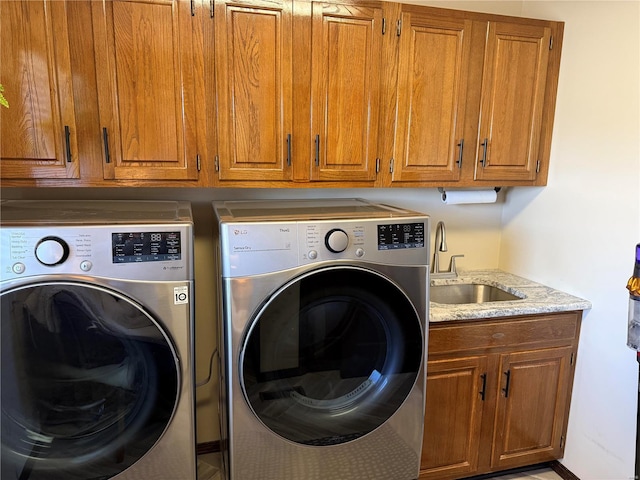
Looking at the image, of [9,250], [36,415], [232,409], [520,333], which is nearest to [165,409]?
[232,409]

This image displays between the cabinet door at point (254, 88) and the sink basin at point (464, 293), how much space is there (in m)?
1.09

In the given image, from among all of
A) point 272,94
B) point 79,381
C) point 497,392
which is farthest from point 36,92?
point 497,392

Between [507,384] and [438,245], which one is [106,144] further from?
[507,384]

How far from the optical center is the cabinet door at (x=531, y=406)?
6.33 ft

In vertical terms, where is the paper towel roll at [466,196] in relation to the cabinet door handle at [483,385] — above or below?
above

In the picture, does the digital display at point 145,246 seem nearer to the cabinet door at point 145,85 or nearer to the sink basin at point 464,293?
the cabinet door at point 145,85

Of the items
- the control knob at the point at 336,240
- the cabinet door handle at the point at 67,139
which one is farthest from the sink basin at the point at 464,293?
the cabinet door handle at the point at 67,139

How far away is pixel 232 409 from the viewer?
56.2 inches

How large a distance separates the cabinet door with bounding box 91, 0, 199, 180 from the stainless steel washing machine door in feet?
1.86

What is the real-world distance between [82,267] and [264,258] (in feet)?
1.70

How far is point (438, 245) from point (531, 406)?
875 millimetres

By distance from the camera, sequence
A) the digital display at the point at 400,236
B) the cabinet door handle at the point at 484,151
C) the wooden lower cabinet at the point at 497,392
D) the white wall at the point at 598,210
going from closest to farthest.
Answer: the digital display at the point at 400,236
the white wall at the point at 598,210
the wooden lower cabinet at the point at 497,392
the cabinet door handle at the point at 484,151

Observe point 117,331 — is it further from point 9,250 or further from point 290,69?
point 290,69

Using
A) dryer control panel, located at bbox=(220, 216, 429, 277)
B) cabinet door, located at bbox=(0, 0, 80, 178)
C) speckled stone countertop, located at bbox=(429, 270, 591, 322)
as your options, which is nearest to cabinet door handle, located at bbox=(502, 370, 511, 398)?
speckled stone countertop, located at bbox=(429, 270, 591, 322)
